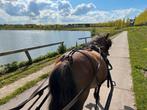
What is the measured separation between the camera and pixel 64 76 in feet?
12.5

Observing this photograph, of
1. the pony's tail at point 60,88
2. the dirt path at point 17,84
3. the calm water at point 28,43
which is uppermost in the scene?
A: the pony's tail at point 60,88

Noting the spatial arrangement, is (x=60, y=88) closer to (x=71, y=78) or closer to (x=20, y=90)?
(x=71, y=78)

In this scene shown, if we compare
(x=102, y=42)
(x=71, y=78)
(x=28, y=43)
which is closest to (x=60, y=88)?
(x=71, y=78)

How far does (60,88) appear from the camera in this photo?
3.78m

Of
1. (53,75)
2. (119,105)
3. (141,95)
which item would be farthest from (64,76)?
(141,95)

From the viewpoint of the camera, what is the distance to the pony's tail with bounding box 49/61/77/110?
376cm

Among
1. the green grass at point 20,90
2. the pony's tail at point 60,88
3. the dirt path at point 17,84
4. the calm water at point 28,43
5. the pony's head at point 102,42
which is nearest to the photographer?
the pony's tail at point 60,88

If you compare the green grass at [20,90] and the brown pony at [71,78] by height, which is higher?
the brown pony at [71,78]

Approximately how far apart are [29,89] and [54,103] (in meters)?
4.51

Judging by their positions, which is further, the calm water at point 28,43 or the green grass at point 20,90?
the calm water at point 28,43

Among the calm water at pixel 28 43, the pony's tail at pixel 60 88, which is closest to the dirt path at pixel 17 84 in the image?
the pony's tail at pixel 60 88

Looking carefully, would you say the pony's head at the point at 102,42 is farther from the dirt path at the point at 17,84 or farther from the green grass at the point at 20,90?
the dirt path at the point at 17,84

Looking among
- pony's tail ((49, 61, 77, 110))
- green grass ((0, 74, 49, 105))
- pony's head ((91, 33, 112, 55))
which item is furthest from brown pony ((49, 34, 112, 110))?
green grass ((0, 74, 49, 105))

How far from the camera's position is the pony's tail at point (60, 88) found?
3762 mm
